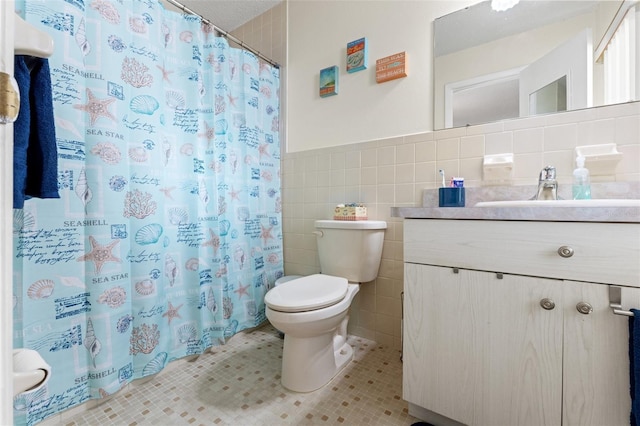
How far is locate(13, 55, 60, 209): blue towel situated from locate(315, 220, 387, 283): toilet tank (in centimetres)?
111

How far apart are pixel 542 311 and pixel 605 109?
0.90m

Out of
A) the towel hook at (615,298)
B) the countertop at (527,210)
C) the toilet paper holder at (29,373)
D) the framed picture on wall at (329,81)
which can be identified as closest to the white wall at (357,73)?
the framed picture on wall at (329,81)

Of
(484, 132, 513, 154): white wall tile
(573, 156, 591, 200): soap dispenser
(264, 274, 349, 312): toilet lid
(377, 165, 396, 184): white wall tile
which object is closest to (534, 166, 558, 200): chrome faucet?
(573, 156, 591, 200): soap dispenser

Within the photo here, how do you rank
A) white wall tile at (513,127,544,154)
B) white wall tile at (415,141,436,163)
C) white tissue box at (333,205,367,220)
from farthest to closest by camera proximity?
1. white tissue box at (333,205,367,220)
2. white wall tile at (415,141,436,163)
3. white wall tile at (513,127,544,154)

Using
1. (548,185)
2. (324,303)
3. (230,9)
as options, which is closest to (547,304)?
(548,185)

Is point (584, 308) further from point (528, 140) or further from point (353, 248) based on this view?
point (353, 248)

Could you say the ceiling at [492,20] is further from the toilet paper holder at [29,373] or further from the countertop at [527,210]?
the toilet paper holder at [29,373]

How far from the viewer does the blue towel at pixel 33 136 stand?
0.57 m

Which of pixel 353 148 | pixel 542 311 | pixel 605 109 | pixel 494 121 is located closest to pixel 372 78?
pixel 353 148

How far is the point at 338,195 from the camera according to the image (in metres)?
1.72

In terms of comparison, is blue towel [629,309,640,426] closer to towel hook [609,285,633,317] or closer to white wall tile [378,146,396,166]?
towel hook [609,285,633,317]

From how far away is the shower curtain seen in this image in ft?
3.18

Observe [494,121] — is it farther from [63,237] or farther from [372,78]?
[63,237]

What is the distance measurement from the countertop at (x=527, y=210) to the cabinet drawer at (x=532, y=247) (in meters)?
0.02
